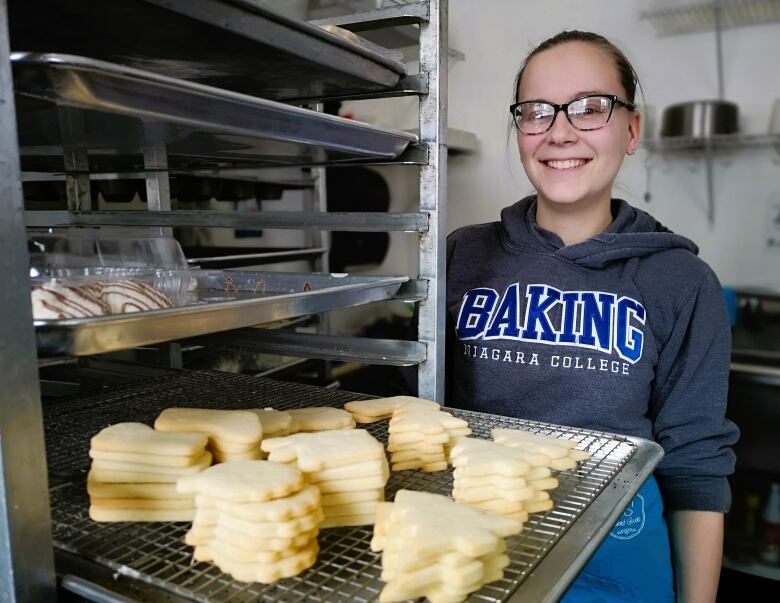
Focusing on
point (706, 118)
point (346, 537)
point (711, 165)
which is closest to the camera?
point (346, 537)

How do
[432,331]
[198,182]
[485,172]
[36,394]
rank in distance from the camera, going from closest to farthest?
1. [36,394]
2. [432,331]
3. [198,182]
4. [485,172]

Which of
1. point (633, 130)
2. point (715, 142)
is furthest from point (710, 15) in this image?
point (633, 130)

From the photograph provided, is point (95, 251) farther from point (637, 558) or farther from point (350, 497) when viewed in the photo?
point (637, 558)

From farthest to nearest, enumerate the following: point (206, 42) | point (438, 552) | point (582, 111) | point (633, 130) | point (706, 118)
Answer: point (706, 118) < point (633, 130) < point (582, 111) < point (206, 42) < point (438, 552)

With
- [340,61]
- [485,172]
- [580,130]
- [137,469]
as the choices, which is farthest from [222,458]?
[485,172]

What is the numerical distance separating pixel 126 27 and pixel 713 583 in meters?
1.42

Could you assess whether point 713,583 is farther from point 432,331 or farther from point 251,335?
point 251,335

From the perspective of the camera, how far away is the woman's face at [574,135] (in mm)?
1319

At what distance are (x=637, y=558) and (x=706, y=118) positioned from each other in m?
2.26

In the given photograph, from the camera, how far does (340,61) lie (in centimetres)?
92

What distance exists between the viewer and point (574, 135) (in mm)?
1315

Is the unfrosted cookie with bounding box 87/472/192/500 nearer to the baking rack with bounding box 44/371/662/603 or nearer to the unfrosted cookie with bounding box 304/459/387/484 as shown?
the baking rack with bounding box 44/371/662/603

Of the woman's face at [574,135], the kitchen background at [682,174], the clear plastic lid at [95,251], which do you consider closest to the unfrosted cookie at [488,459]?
the clear plastic lid at [95,251]

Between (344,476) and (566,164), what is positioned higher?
(566,164)
